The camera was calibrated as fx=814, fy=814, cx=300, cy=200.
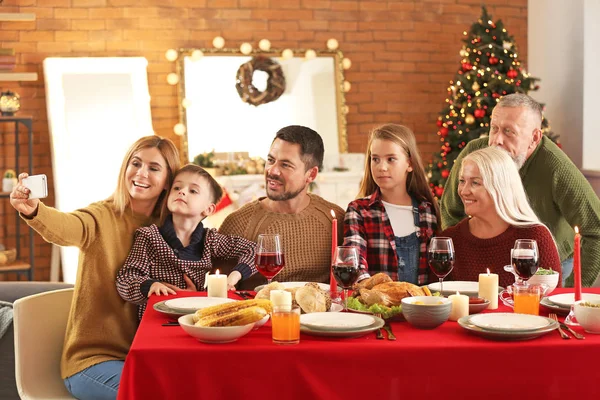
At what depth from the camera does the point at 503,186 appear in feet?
9.43

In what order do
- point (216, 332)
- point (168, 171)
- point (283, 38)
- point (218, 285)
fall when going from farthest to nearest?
point (283, 38) → point (168, 171) → point (218, 285) → point (216, 332)

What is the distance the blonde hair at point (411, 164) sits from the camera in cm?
311

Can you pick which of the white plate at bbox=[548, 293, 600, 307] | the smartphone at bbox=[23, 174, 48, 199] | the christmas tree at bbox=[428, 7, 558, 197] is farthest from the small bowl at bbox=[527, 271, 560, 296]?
the christmas tree at bbox=[428, 7, 558, 197]

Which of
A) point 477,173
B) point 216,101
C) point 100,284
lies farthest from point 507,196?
point 216,101

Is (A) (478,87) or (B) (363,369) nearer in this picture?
(B) (363,369)

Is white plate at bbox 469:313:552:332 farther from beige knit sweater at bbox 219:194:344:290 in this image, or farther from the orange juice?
beige knit sweater at bbox 219:194:344:290

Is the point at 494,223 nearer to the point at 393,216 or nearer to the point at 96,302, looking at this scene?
the point at 393,216

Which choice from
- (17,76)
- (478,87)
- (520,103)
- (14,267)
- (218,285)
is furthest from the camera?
(478,87)

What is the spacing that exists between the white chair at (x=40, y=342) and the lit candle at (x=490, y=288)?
1.45 m

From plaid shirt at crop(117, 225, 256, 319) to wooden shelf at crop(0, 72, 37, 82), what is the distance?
3889mm

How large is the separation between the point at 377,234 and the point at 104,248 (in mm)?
999

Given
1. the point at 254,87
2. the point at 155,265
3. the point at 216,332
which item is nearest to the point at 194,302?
the point at 216,332

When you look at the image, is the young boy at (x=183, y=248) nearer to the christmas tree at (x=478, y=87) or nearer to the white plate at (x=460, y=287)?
the white plate at (x=460, y=287)

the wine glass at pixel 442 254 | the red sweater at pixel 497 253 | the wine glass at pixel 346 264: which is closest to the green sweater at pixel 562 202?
the red sweater at pixel 497 253
